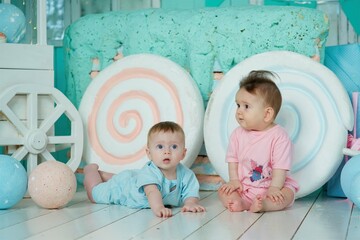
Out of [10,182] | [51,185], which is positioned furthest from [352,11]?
[10,182]

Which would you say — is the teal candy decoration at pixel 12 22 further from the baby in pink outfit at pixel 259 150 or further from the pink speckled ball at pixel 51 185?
the baby in pink outfit at pixel 259 150

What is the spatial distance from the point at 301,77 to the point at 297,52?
193mm

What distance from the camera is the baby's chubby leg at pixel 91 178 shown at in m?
2.88

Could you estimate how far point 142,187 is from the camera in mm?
2658

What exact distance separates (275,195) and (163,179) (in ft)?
1.44

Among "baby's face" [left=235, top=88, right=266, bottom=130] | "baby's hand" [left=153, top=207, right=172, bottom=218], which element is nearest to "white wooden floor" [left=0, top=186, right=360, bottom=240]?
"baby's hand" [left=153, top=207, right=172, bottom=218]

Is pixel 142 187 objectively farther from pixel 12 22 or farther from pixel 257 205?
pixel 12 22

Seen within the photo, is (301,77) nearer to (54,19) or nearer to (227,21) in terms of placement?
(227,21)

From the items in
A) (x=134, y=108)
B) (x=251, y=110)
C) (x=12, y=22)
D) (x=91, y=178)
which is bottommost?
(x=91, y=178)

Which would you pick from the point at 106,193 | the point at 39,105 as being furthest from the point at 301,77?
the point at 39,105

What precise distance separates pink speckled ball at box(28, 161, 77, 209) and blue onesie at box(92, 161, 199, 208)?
213 millimetres

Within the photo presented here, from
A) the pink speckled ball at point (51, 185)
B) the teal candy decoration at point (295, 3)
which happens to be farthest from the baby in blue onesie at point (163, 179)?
the teal candy decoration at point (295, 3)

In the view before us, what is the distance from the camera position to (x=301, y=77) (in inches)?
117

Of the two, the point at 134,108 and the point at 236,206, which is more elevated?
the point at 134,108
